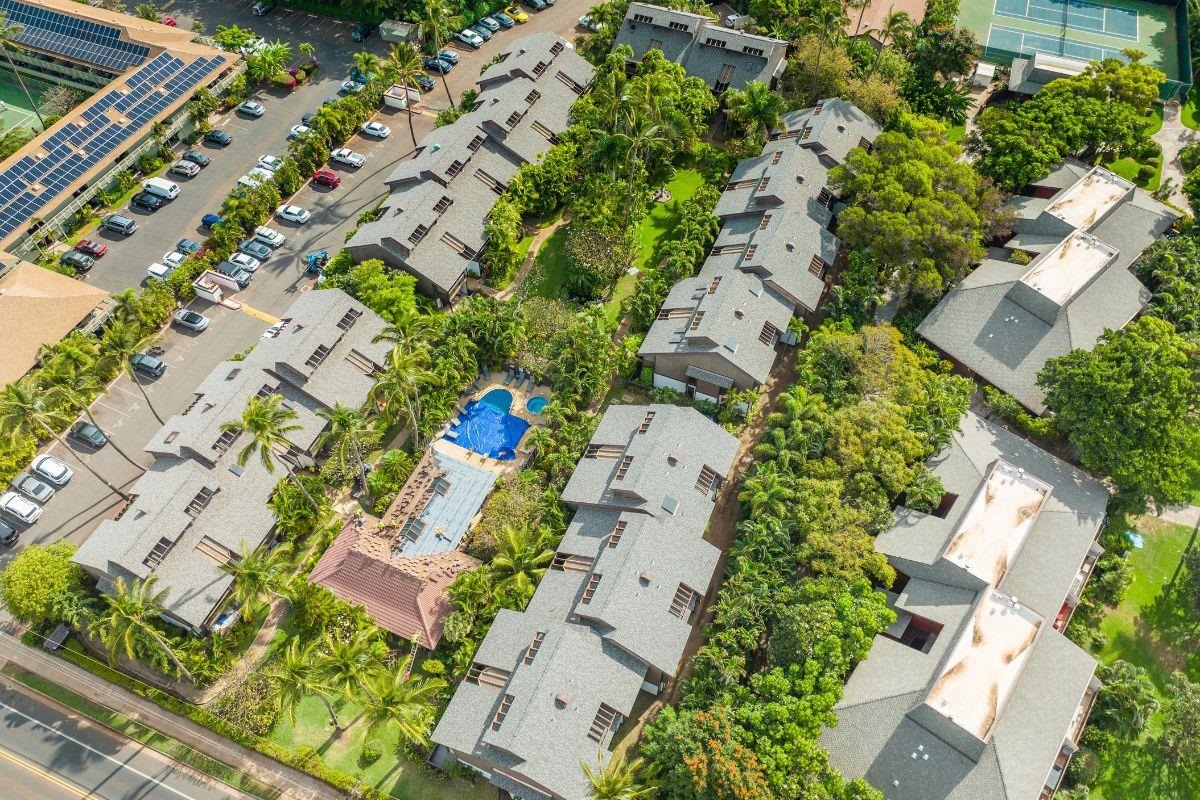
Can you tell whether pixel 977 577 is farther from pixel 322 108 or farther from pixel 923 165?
pixel 322 108

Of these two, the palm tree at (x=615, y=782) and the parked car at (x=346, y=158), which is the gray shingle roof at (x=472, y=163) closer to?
the parked car at (x=346, y=158)

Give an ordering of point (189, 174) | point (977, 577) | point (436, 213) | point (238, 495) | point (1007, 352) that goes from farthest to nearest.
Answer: point (189, 174), point (436, 213), point (1007, 352), point (238, 495), point (977, 577)

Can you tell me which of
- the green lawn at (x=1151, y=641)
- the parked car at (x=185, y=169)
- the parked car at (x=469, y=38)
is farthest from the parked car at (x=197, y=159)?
the green lawn at (x=1151, y=641)

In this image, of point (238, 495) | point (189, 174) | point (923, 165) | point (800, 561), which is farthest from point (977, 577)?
point (189, 174)

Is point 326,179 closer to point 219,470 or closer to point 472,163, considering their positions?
point 472,163

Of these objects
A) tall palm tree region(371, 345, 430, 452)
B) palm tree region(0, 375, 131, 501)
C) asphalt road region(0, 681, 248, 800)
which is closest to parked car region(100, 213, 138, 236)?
palm tree region(0, 375, 131, 501)

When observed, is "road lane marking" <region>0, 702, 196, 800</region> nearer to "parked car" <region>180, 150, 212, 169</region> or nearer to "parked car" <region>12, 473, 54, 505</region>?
"parked car" <region>12, 473, 54, 505</region>
